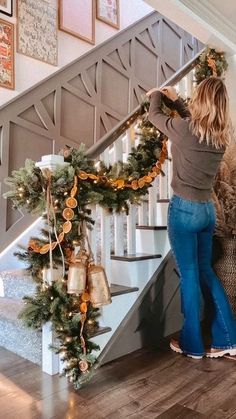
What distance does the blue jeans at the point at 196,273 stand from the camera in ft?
6.18

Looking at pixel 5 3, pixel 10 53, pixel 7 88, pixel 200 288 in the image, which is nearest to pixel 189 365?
pixel 200 288

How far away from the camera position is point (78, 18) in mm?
3635

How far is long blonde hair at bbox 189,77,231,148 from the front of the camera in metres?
1.77

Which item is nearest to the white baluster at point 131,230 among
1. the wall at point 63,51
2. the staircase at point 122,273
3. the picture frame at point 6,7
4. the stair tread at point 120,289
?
the staircase at point 122,273

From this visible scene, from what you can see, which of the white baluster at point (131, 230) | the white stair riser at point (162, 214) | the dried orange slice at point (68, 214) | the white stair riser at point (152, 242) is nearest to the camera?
the dried orange slice at point (68, 214)

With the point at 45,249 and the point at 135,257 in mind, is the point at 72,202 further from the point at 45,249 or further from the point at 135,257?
the point at 135,257

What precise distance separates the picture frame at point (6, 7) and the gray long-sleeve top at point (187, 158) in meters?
1.95

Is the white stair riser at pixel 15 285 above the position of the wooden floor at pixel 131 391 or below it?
above

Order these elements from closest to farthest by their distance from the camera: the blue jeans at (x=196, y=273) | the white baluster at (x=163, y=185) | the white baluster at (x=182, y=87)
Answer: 1. the blue jeans at (x=196, y=273)
2. the white baluster at (x=163, y=185)
3. the white baluster at (x=182, y=87)

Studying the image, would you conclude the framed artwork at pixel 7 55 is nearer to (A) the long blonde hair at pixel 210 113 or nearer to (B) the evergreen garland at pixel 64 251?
(B) the evergreen garland at pixel 64 251

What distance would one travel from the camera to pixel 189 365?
1.89 meters

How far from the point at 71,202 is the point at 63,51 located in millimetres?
2444

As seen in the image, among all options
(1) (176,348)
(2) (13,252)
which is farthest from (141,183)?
(2) (13,252)

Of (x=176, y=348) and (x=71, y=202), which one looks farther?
(x=176, y=348)
